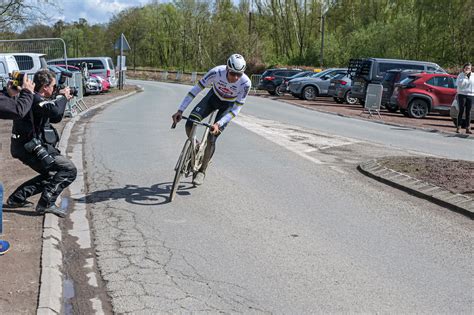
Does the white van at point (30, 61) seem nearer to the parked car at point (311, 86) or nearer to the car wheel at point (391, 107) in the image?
the car wheel at point (391, 107)

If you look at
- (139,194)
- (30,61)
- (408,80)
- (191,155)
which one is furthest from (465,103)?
(30,61)

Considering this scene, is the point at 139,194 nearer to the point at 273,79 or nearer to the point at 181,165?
the point at 181,165

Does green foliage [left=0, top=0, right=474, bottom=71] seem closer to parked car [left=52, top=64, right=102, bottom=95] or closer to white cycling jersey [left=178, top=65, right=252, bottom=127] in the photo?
parked car [left=52, top=64, right=102, bottom=95]

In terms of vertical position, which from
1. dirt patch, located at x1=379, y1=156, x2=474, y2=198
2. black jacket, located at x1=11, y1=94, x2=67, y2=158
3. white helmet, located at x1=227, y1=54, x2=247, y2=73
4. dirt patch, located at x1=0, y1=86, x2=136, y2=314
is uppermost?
white helmet, located at x1=227, y1=54, x2=247, y2=73

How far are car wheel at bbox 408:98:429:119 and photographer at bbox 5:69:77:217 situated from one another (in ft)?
58.6

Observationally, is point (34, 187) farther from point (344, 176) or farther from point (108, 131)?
point (108, 131)

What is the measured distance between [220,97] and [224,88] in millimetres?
184

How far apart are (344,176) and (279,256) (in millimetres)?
4079

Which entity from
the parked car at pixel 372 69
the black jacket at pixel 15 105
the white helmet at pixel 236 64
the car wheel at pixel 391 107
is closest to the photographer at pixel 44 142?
the black jacket at pixel 15 105

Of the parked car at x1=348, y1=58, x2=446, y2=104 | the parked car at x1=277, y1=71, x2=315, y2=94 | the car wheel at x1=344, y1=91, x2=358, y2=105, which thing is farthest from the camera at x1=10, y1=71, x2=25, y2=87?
A: the parked car at x1=277, y1=71, x2=315, y2=94

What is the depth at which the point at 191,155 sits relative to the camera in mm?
7602

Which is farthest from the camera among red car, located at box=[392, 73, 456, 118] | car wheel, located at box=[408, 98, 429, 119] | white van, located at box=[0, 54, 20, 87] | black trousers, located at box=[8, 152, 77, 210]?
car wheel, located at box=[408, 98, 429, 119]

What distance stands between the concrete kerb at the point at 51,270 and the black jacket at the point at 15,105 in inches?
49.3

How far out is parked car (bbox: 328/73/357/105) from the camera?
28266 mm
